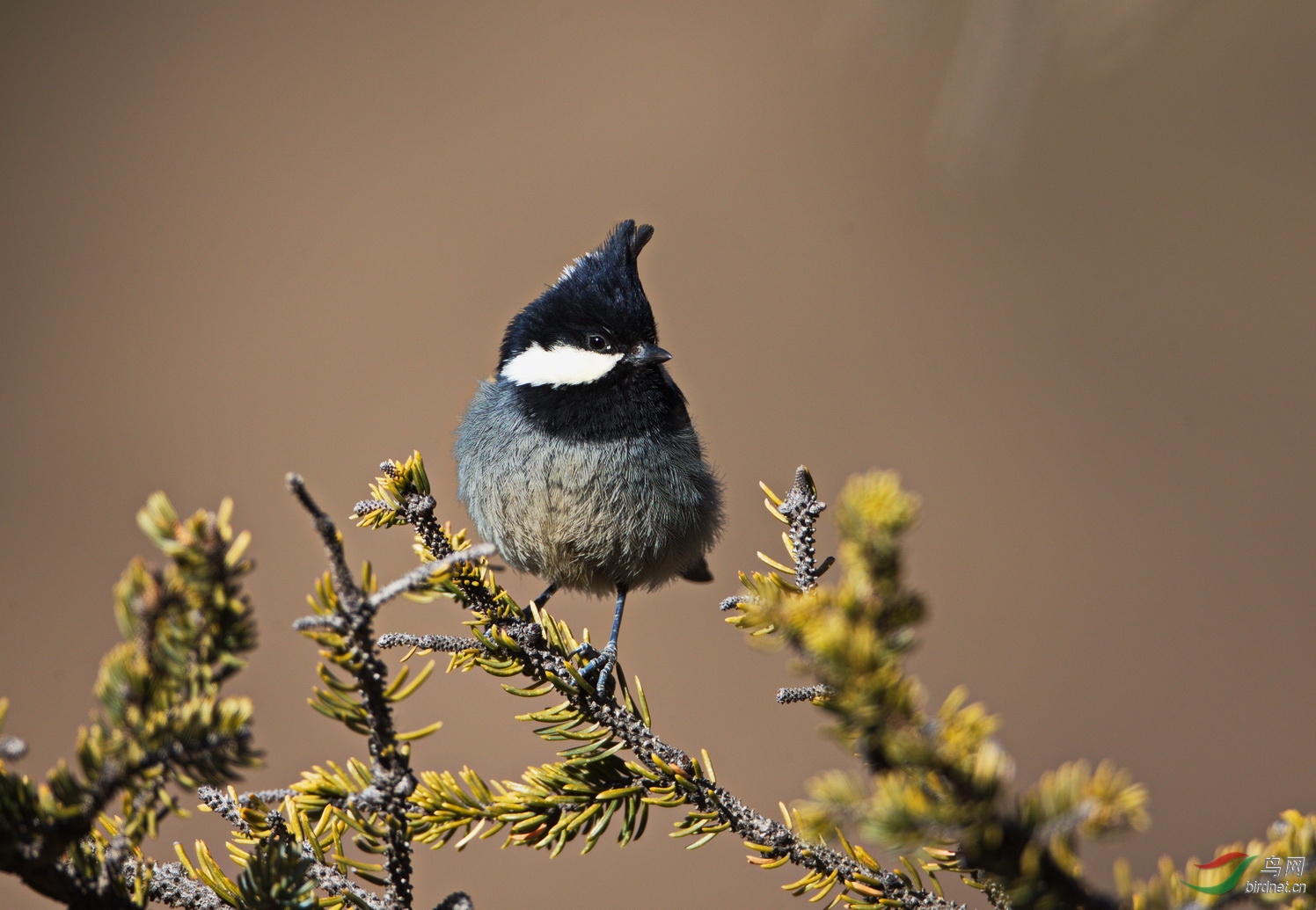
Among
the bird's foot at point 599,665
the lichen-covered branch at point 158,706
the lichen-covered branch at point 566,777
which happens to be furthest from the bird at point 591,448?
the lichen-covered branch at point 158,706

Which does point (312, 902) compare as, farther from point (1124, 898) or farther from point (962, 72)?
point (962, 72)

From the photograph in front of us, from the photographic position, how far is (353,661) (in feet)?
2.60

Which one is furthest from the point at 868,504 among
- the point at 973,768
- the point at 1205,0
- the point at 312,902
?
the point at 1205,0

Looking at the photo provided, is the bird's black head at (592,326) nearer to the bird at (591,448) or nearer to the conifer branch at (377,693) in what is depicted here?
the bird at (591,448)

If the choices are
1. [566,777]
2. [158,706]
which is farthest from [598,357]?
[158,706]

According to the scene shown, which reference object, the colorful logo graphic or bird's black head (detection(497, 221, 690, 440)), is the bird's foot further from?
the colorful logo graphic

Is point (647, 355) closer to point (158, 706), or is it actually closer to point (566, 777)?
point (566, 777)

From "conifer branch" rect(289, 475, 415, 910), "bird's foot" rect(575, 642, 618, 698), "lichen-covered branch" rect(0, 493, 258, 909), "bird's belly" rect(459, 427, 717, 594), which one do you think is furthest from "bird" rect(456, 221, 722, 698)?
"lichen-covered branch" rect(0, 493, 258, 909)

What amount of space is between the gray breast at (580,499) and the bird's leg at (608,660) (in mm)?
95

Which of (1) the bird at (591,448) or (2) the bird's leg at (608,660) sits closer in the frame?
(2) the bird's leg at (608,660)

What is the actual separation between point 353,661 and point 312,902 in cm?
28

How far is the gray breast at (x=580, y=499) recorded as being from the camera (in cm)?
212

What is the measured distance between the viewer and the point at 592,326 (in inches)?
88.7

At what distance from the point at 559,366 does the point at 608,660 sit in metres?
0.84
